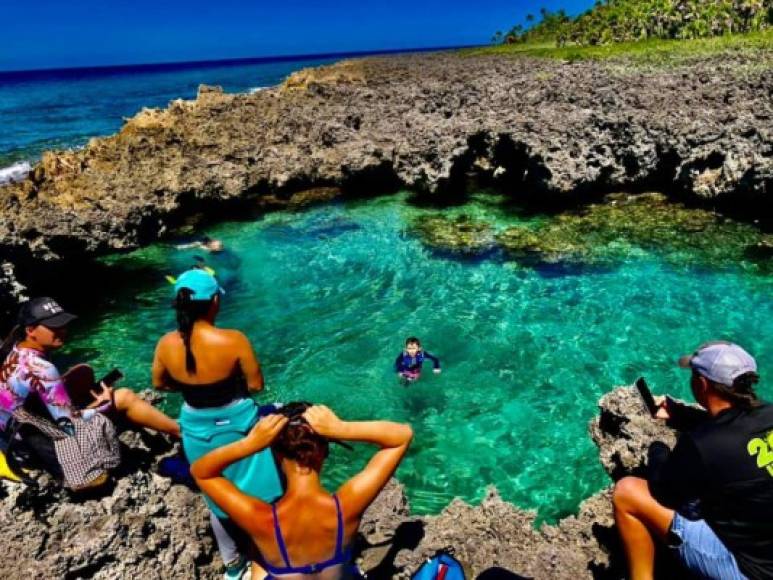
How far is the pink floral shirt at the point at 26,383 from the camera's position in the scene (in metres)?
4.11

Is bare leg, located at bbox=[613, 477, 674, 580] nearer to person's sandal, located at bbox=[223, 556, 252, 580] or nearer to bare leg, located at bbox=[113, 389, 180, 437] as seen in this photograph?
person's sandal, located at bbox=[223, 556, 252, 580]

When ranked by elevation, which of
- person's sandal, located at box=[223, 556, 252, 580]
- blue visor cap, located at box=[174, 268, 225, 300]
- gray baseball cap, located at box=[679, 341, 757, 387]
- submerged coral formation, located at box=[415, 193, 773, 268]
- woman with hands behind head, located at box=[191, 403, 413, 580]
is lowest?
submerged coral formation, located at box=[415, 193, 773, 268]

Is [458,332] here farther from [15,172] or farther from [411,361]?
[15,172]

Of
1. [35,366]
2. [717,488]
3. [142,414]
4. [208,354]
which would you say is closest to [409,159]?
[142,414]

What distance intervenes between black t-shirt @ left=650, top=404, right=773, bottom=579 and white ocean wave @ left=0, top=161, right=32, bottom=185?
98.5ft

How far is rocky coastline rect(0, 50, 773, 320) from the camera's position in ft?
42.1

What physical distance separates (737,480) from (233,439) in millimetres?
3226

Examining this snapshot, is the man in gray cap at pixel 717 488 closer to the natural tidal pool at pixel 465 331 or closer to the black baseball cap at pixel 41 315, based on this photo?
the natural tidal pool at pixel 465 331

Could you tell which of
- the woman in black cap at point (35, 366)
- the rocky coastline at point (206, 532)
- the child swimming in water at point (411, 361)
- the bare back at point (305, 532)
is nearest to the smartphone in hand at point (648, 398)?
the rocky coastline at point (206, 532)

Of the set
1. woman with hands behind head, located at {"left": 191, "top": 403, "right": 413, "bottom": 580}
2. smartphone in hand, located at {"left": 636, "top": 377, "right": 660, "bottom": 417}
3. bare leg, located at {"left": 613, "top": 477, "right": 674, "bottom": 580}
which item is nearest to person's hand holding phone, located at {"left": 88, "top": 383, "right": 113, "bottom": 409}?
woman with hands behind head, located at {"left": 191, "top": 403, "right": 413, "bottom": 580}

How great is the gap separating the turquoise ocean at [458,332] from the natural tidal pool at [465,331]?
31 mm

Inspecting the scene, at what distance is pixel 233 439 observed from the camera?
4121mm

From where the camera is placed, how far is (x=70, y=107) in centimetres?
6581

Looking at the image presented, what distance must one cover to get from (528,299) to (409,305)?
7.85ft
